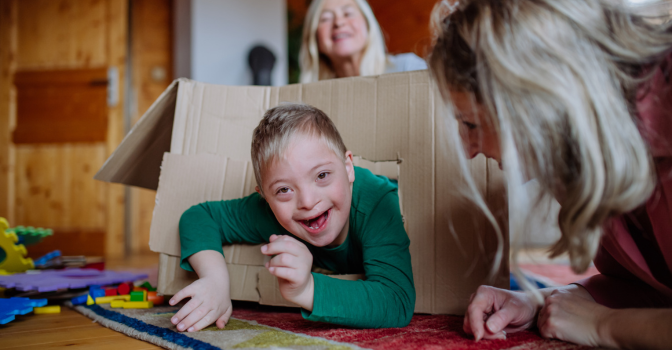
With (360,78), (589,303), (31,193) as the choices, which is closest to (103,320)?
(360,78)

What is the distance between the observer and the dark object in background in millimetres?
2441

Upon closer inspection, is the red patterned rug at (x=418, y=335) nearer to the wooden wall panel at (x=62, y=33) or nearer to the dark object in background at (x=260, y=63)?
the dark object in background at (x=260, y=63)

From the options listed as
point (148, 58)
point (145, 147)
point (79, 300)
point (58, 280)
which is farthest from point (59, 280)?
point (148, 58)

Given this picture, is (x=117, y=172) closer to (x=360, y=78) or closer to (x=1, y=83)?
(x=360, y=78)

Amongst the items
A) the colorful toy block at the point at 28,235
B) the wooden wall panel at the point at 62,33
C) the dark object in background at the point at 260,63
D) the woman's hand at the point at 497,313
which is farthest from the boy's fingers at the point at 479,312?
the wooden wall panel at the point at 62,33

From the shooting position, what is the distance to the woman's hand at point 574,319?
552mm

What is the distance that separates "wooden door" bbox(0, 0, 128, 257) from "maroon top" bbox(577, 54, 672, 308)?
2515 millimetres

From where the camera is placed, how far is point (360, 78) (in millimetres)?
910

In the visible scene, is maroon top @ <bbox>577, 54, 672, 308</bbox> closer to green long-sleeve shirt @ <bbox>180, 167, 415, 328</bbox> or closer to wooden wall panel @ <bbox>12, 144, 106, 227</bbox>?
green long-sleeve shirt @ <bbox>180, 167, 415, 328</bbox>

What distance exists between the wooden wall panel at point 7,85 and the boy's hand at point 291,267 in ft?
8.82

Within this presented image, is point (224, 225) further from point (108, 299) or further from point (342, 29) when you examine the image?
point (342, 29)

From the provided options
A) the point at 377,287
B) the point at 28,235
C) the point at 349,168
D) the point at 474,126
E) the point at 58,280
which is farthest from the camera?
the point at 28,235

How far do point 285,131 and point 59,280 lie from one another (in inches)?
26.8

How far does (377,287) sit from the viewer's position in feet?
2.09
